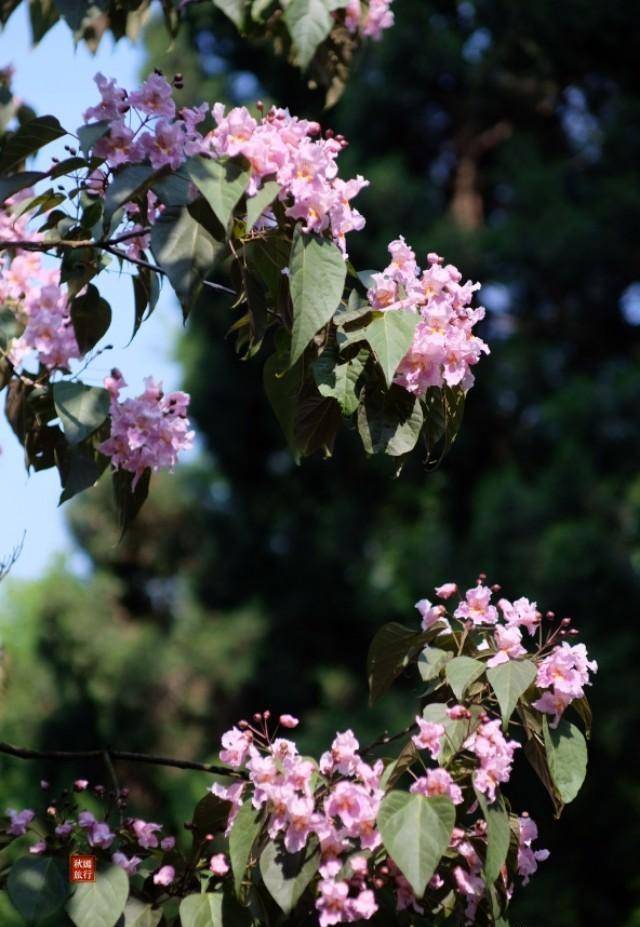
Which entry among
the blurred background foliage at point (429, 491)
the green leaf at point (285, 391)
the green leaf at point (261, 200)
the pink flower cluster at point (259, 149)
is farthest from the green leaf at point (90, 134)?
the blurred background foliage at point (429, 491)

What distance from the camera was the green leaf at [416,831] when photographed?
3.49 ft

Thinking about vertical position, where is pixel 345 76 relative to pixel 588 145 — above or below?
above

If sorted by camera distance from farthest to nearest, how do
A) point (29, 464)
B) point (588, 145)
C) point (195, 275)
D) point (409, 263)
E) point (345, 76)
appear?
1. point (588, 145)
2. point (345, 76)
3. point (29, 464)
4. point (409, 263)
5. point (195, 275)

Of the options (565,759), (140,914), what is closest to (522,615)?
(565,759)

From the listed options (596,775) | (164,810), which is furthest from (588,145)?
(164,810)

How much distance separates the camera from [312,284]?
1077 mm

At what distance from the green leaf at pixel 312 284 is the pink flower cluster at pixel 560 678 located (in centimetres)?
40

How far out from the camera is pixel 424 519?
6.36 metres

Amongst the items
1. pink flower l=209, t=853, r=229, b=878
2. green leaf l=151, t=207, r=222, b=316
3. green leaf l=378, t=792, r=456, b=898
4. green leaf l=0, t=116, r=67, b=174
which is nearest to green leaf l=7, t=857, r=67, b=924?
pink flower l=209, t=853, r=229, b=878

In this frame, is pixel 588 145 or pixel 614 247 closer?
pixel 614 247

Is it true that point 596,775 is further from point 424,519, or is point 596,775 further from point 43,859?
point 43,859

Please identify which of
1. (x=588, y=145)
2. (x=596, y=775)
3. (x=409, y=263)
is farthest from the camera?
(x=588, y=145)

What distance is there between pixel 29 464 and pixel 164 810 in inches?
→ 235

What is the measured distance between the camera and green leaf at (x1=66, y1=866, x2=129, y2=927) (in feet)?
3.83
